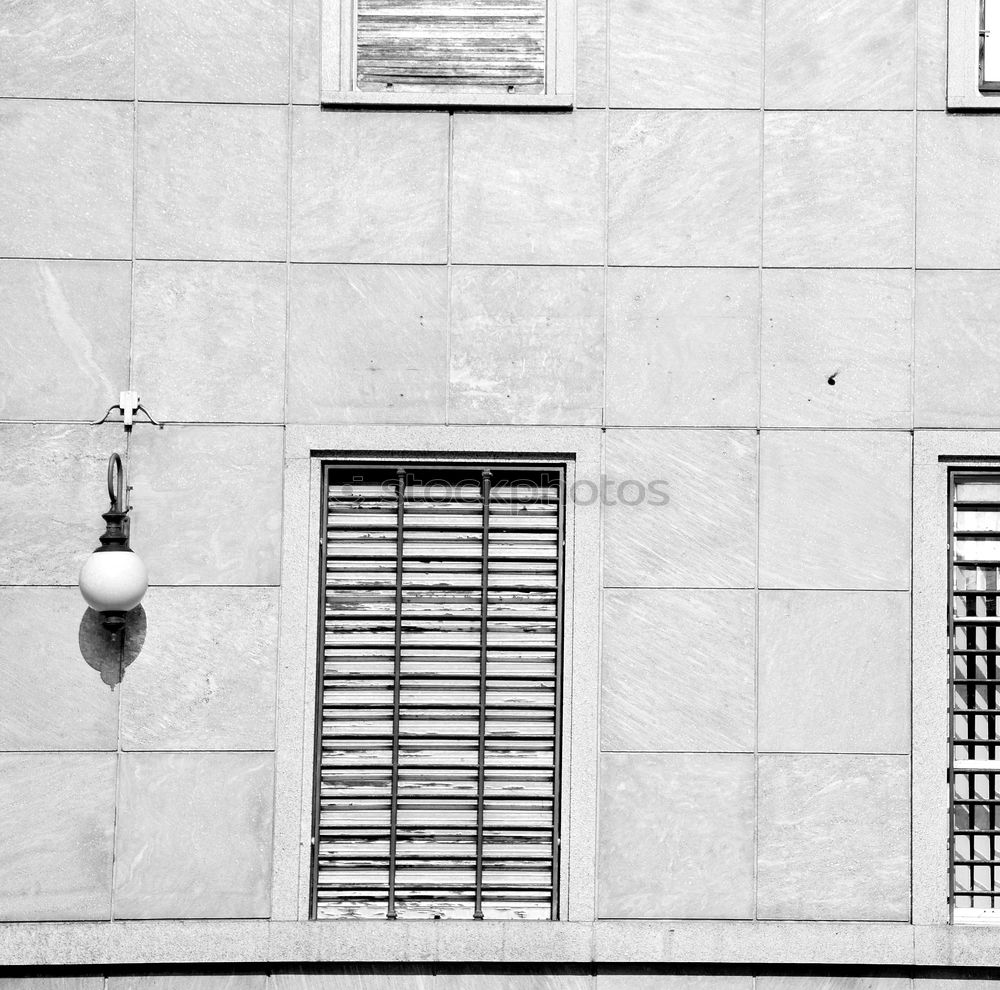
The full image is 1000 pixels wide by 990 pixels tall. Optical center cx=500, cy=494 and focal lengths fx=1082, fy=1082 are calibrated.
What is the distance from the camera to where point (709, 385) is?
639 cm

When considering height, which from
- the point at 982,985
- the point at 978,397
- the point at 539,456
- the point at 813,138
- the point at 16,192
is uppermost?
the point at 813,138

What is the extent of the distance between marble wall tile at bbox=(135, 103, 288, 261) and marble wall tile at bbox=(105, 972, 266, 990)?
13.7 feet

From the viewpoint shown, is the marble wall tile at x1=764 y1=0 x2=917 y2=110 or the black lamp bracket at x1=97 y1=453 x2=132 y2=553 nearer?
the black lamp bracket at x1=97 y1=453 x2=132 y2=553

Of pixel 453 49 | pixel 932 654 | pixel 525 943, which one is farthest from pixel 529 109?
pixel 525 943

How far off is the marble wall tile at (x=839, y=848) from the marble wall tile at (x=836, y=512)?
111 centimetres

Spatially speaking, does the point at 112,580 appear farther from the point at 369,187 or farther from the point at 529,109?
the point at 529,109

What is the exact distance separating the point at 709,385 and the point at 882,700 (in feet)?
6.87

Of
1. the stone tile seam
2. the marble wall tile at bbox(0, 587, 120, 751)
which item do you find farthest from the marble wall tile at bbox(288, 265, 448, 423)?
the marble wall tile at bbox(0, 587, 120, 751)

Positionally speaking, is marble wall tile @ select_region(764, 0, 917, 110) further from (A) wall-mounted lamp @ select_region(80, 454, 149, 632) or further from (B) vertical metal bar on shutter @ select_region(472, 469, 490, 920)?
(A) wall-mounted lamp @ select_region(80, 454, 149, 632)

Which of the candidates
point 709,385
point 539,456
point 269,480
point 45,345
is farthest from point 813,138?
point 45,345

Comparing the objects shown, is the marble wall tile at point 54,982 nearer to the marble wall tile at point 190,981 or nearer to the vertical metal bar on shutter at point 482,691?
the marble wall tile at point 190,981

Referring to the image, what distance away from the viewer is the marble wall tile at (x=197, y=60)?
639cm

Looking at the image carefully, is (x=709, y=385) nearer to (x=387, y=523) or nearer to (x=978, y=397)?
(x=978, y=397)

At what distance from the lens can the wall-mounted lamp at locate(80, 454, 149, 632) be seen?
5.89m
